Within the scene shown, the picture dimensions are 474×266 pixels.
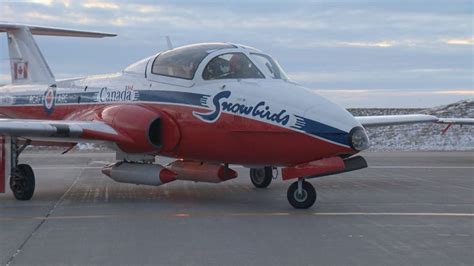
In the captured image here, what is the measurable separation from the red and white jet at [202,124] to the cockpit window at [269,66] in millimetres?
29

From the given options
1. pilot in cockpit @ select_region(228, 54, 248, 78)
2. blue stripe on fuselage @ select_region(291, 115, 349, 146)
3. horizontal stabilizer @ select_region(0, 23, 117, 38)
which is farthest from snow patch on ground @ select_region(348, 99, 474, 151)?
blue stripe on fuselage @ select_region(291, 115, 349, 146)

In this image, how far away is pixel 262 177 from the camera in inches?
595

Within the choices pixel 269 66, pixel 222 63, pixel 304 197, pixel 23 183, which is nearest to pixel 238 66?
pixel 222 63

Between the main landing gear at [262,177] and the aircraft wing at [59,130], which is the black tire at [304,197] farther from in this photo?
the main landing gear at [262,177]

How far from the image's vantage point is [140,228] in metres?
9.38

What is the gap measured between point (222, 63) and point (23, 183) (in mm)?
4335

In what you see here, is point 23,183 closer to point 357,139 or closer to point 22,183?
point 22,183

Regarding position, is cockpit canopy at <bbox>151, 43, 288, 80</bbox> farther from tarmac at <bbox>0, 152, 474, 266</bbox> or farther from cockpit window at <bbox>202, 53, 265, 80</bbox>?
tarmac at <bbox>0, 152, 474, 266</bbox>

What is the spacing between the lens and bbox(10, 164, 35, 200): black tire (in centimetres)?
1309

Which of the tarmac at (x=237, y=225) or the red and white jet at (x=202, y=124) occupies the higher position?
the red and white jet at (x=202, y=124)

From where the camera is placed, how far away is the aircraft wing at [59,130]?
40.0ft

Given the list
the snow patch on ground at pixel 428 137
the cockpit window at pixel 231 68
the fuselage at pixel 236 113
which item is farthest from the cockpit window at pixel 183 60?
the snow patch on ground at pixel 428 137

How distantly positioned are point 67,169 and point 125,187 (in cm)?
586

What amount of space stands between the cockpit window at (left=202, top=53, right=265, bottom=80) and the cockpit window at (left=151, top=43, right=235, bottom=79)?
0.90 feet
